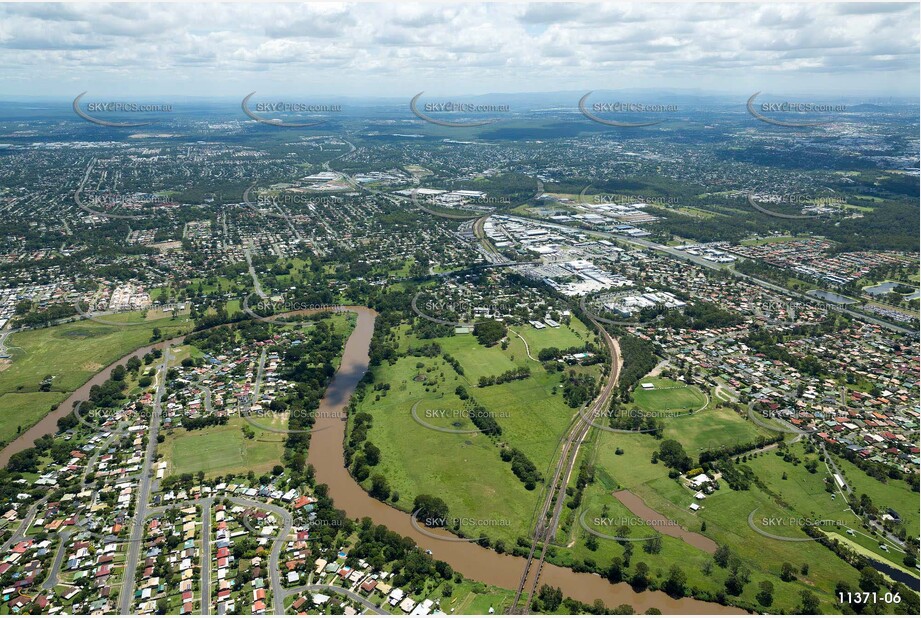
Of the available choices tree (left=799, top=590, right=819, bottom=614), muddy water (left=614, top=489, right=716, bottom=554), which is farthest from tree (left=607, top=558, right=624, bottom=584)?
tree (left=799, top=590, right=819, bottom=614)

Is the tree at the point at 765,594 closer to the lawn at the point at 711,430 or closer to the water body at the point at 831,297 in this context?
the lawn at the point at 711,430

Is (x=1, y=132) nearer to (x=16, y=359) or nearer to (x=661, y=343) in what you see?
(x=16, y=359)

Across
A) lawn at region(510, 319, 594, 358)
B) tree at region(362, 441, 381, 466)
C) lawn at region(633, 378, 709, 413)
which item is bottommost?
tree at region(362, 441, 381, 466)

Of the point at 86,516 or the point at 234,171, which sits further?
the point at 234,171

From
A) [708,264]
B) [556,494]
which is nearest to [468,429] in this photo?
[556,494]

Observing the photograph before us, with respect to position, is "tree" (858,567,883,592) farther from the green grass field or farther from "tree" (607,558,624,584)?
the green grass field

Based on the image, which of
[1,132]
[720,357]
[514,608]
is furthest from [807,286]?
[1,132]

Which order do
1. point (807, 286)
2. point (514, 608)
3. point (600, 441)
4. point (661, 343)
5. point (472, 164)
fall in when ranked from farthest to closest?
point (472, 164)
point (807, 286)
point (661, 343)
point (600, 441)
point (514, 608)
